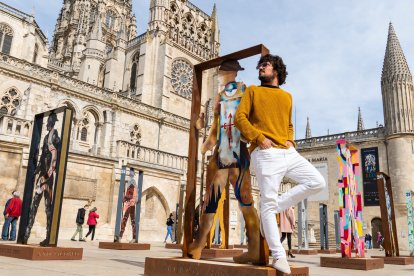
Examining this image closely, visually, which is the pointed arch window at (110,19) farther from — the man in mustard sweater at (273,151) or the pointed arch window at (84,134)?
the man in mustard sweater at (273,151)

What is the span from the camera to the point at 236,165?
405cm

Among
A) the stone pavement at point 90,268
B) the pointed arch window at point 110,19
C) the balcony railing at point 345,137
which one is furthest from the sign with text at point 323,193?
the pointed arch window at point 110,19

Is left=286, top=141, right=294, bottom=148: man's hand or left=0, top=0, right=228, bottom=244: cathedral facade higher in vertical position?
left=0, top=0, right=228, bottom=244: cathedral facade

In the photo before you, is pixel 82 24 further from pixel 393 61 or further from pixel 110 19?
pixel 393 61

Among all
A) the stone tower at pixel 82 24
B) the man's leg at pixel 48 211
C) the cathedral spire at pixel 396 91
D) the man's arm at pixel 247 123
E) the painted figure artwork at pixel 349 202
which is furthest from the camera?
the stone tower at pixel 82 24

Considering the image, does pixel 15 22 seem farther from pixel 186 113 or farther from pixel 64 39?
pixel 64 39

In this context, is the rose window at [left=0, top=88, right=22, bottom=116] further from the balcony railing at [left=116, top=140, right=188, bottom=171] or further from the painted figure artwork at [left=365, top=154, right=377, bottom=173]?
the painted figure artwork at [left=365, top=154, right=377, bottom=173]

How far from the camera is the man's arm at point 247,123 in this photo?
10.8 ft

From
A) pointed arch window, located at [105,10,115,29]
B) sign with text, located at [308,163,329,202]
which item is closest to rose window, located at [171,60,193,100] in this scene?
sign with text, located at [308,163,329,202]

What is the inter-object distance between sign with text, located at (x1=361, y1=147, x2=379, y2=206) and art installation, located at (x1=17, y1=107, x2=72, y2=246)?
28668 mm

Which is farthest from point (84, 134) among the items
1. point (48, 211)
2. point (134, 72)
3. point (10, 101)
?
point (48, 211)

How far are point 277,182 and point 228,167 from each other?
3.22ft

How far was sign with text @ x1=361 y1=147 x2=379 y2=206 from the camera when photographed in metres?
29.3

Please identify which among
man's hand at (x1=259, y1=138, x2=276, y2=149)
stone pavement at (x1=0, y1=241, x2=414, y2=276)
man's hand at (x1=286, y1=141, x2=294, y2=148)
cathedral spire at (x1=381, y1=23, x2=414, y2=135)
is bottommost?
stone pavement at (x1=0, y1=241, x2=414, y2=276)
